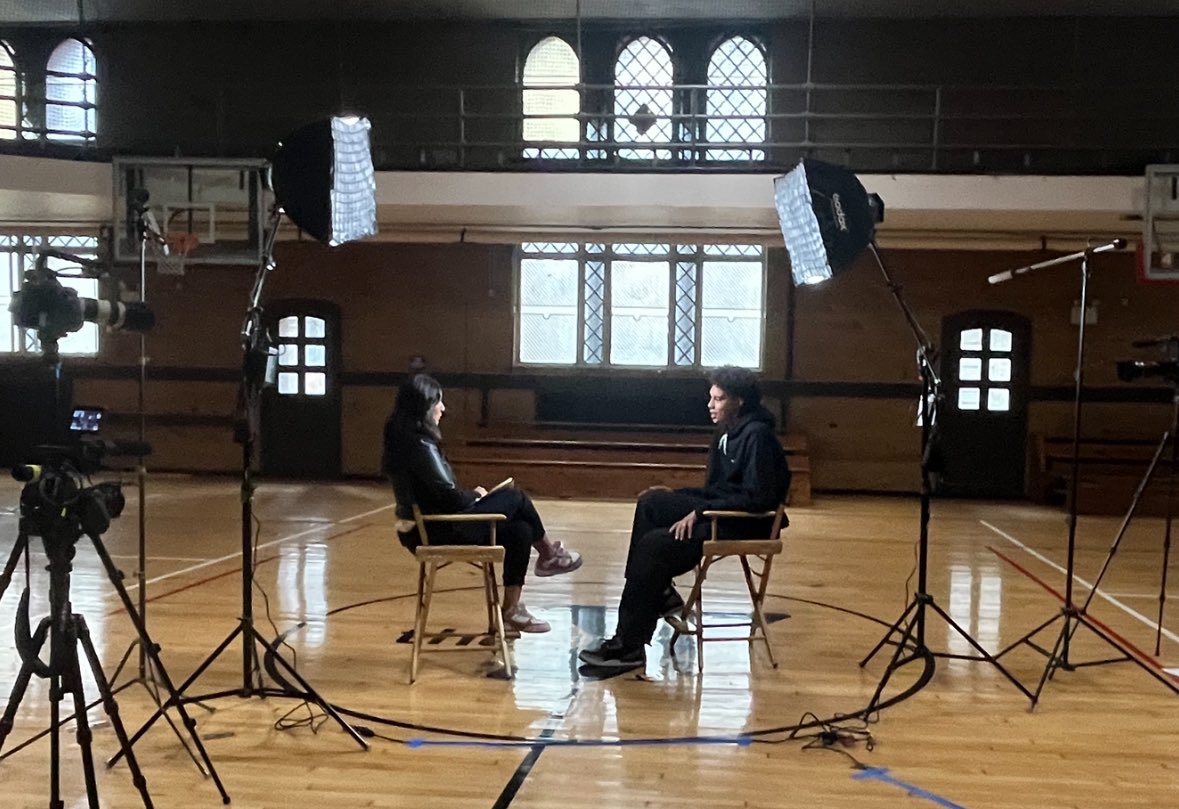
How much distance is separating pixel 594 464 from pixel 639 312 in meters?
1.89

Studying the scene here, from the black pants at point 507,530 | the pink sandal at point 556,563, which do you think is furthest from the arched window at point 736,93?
the black pants at point 507,530

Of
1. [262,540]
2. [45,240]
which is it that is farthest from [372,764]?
[45,240]

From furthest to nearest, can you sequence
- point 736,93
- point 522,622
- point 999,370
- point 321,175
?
1. point 999,370
2. point 736,93
3. point 522,622
4. point 321,175

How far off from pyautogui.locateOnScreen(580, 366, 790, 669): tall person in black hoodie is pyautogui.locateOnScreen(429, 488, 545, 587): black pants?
18.7 inches

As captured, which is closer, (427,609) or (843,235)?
(843,235)

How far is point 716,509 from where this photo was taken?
401cm

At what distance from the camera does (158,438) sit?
10656mm

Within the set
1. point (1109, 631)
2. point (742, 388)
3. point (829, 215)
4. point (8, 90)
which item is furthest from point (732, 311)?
point (8, 90)

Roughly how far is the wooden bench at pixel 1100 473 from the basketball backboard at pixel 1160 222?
1.79 metres

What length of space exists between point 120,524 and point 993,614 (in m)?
6.32

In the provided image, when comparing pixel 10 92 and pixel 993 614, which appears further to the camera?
pixel 10 92

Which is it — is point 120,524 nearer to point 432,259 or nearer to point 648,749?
point 432,259

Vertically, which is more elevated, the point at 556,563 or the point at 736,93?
the point at 736,93

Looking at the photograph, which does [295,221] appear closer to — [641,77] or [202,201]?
[202,201]
